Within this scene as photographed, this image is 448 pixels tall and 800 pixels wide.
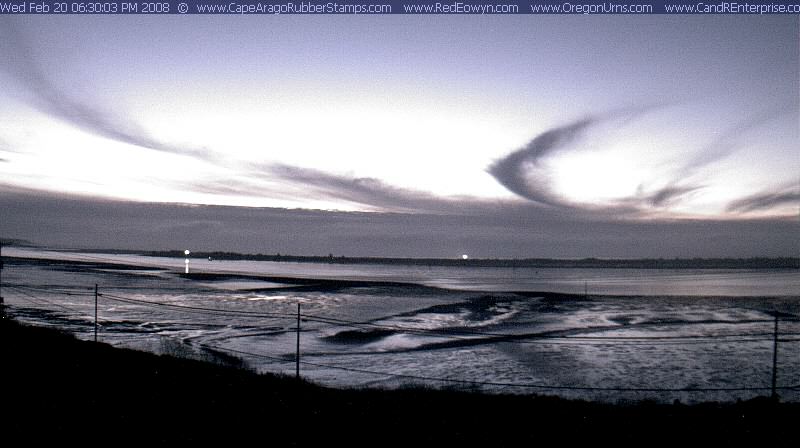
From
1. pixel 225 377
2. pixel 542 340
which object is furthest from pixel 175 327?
pixel 542 340

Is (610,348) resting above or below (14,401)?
below

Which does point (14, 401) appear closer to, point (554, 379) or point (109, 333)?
point (554, 379)

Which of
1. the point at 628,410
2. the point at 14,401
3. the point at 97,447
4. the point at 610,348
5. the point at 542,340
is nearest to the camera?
the point at 97,447

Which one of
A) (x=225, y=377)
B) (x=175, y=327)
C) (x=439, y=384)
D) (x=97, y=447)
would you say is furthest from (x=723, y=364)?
(x=175, y=327)

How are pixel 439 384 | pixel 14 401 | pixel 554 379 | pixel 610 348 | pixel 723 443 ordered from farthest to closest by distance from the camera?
1. pixel 610 348
2. pixel 554 379
3. pixel 439 384
4. pixel 14 401
5. pixel 723 443

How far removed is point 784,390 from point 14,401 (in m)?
17.0

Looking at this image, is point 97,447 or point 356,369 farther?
point 356,369

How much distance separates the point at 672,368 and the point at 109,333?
786 inches

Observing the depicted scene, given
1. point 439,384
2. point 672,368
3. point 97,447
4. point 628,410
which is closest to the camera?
point 97,447

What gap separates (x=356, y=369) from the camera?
16.3m

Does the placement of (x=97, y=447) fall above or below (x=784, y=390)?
above

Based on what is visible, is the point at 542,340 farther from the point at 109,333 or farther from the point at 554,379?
the point at 109,333

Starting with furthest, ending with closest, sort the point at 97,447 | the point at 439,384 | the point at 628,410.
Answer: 1. the point at 439,384
2. the point at 628,410
3. the point at 97,447

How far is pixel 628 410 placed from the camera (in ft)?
33.2
